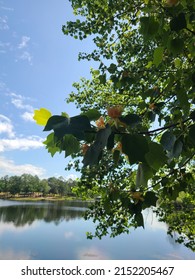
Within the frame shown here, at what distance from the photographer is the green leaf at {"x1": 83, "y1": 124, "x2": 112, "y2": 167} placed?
913 millimetres

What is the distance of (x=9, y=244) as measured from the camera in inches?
1086

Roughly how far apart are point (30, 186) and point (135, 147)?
11401cm

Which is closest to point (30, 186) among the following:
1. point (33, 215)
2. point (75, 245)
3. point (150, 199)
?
point (33, 215)

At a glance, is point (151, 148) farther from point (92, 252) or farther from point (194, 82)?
point (92, 252)

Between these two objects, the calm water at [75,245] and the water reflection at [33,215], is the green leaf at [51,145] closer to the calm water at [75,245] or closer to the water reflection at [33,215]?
the calm water at [75,245]

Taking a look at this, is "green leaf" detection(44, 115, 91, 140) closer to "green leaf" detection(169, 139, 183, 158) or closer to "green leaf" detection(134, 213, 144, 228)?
"green leaf" detection(169, 139, 183, 158)

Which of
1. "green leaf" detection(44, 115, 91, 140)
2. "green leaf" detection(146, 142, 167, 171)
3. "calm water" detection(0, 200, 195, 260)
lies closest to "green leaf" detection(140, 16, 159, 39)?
"green leaf" detection(146, 142, 167, 171)

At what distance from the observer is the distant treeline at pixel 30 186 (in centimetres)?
10999

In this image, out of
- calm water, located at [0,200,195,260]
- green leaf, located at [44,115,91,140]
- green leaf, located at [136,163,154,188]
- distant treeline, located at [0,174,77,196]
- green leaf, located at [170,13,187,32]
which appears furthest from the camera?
distant treeline, located at [0,174,77,196]

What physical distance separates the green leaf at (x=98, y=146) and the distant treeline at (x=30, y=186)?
107 metres

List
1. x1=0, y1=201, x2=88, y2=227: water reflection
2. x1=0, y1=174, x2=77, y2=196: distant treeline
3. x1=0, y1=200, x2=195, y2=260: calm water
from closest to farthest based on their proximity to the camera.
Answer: x1=0, y1=200, x2=195, y2=260: calm water, x1=0, y1=201, x2=88, y2=227: water reflection, x1=0, y1=174, x2=77, y2=196: distant treeline

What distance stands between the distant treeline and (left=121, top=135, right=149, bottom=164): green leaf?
106635 mm

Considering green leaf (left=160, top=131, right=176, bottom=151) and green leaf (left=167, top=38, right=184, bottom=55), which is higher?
green leaf (left=167, top=38, right=184, bottom=55)
